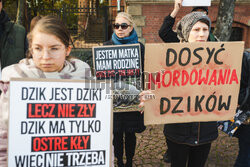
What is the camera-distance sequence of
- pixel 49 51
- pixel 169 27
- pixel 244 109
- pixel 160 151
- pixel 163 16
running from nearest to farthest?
1. pixel 49 51
2. pixel 244 109
3. pixel 169 27
4. pixel 160 151
5. pixel 163 16

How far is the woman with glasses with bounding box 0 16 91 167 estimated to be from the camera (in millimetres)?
1477

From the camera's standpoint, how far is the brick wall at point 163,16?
29.9 ft

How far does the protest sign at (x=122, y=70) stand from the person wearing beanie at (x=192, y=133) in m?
0.46

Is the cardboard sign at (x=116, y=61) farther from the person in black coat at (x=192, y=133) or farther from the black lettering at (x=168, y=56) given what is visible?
the black lettering at (x=168, y=56)

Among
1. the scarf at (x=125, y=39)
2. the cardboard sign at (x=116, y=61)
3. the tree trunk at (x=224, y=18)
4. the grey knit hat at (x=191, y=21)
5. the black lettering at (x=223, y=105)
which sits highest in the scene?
the tree trunk at (x=224, y=18)

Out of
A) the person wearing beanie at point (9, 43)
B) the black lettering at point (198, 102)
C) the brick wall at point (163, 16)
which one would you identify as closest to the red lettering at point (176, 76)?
the black lettering at point (198, 102)

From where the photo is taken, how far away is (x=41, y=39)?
147 centimetres

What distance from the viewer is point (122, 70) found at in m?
2.31

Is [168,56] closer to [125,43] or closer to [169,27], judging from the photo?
[169,27]

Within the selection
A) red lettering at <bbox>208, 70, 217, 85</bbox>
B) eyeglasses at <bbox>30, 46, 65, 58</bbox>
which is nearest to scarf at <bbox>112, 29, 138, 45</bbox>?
red lettering at <bbox>208, 70, 217, 85</bbox>

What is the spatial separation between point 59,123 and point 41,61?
426mm

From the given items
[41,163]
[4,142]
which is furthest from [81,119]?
[4,142]

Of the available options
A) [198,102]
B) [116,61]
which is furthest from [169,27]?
[198,102]

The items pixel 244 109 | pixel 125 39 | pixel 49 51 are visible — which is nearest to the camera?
pixel 49 51
